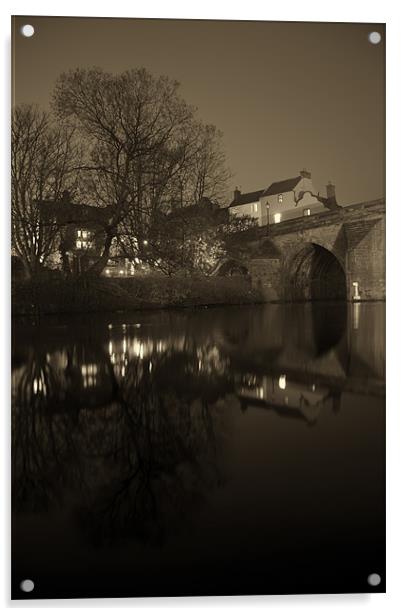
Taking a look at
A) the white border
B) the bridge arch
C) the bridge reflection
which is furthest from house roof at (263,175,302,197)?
the bridge reflection

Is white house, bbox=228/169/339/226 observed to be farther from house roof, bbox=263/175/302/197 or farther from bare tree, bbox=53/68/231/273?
bare tree, bbox=53/68/231/273

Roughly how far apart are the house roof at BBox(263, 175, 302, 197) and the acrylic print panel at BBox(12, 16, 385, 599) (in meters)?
0.01

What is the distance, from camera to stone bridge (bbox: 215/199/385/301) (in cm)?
313

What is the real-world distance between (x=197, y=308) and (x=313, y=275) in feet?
2.36

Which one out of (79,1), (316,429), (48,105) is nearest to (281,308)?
(316,429)

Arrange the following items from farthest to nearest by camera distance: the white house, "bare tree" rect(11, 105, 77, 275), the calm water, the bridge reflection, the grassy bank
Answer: the grassy bank, the white house, "bare tree" rect(11, 105, 77, 275), the bridge reflection, the calm water

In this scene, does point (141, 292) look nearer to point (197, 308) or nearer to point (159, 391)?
point (197, 308)

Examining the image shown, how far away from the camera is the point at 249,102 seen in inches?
127

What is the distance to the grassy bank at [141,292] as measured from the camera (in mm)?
3279

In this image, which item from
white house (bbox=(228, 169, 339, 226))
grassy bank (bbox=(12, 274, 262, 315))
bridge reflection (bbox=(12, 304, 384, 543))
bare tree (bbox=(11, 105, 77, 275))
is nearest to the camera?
bridge reflection (bbox=(12, 304, 384, 543))

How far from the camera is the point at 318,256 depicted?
3.36 m
